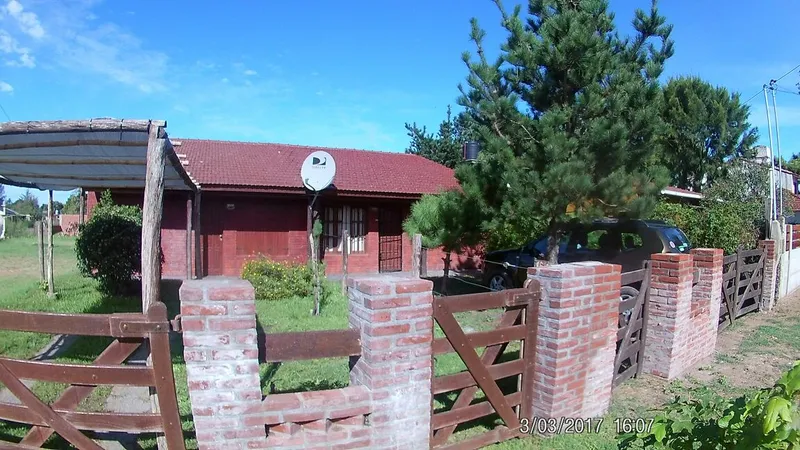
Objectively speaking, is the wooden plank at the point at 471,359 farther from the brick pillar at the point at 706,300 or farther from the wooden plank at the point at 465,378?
the brick pillar at the point at 706,300

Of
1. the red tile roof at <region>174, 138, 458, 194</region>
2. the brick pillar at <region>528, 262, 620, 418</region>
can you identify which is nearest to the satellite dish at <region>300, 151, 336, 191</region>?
the red tile roof at <region>174, 138, 458, 194</region>

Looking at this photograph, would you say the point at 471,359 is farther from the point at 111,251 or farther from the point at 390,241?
the point at 390,241

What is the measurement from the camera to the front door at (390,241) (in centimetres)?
1511

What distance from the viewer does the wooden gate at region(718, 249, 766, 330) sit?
25.3ft

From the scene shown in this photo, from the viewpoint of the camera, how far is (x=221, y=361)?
2.57 m

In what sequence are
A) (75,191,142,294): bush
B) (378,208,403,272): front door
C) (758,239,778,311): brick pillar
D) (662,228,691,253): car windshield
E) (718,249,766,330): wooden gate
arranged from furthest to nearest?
(378,208,403,272): front door → (758,239,778,311): brick pillar → (75,191,142,294): bush → (662,228,691,253): car windshield → (718,249,766,330): wooden gate

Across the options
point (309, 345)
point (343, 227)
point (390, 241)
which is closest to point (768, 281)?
point (390, 241)

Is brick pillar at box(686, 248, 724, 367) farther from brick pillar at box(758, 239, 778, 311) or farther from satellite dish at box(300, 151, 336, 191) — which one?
satellite dish at box(300, 151, 336, 191)

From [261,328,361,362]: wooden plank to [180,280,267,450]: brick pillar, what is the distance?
0.66 feet

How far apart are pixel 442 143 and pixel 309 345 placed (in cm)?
2529

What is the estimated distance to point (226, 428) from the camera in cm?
261

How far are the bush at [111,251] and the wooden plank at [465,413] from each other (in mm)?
7417

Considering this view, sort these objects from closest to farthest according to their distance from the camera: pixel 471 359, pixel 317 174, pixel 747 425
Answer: pixel 747 425
pixel 471 359
pixel 317 174

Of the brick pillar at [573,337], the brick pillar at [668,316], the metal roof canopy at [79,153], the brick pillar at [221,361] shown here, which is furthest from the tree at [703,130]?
the brick pillar at [221,361]
